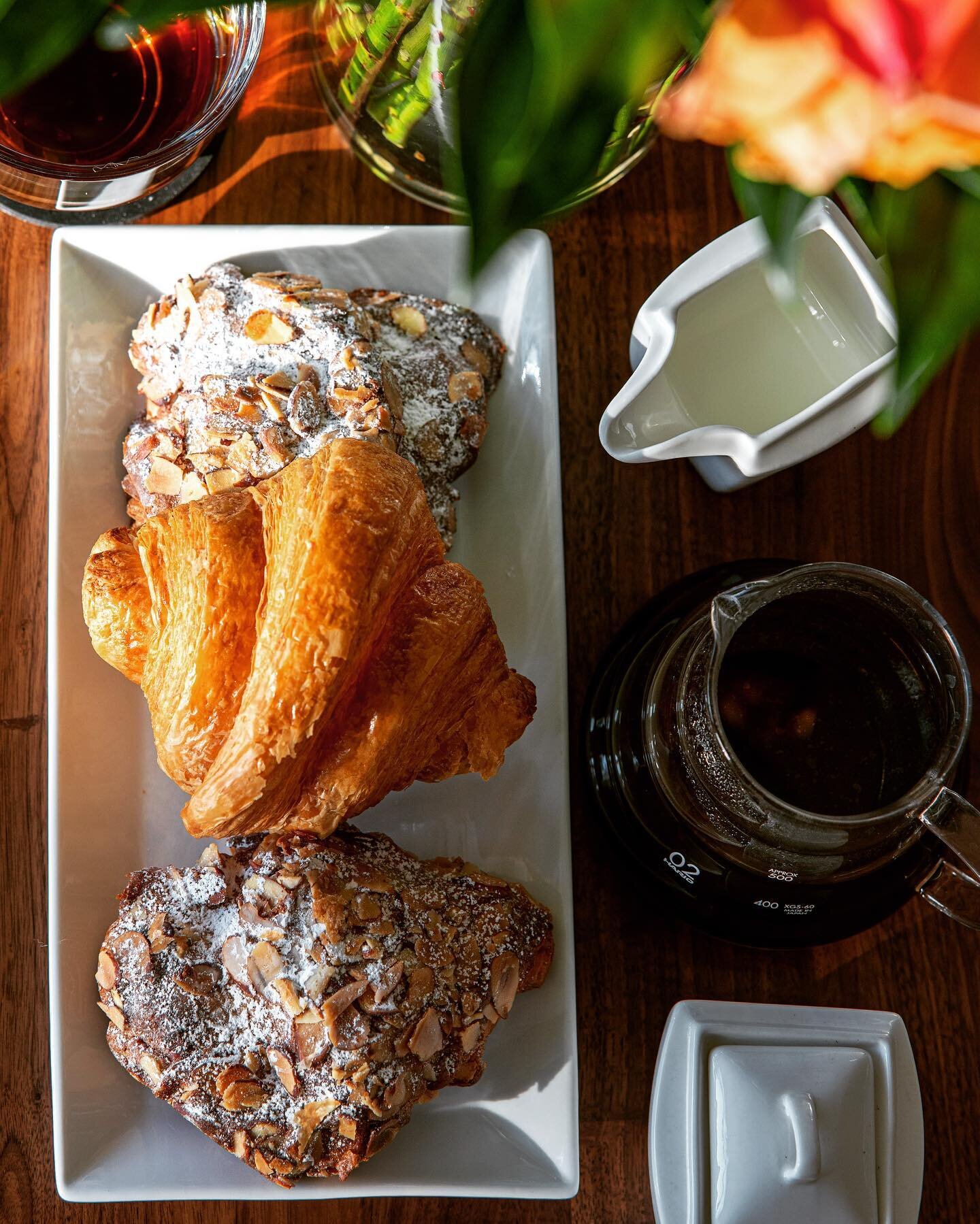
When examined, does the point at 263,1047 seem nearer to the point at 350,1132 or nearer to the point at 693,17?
the point at 350,1132

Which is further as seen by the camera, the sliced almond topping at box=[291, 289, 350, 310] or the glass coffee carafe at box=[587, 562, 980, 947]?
the sliced almond topping at box=[291, 289, 350, 310]

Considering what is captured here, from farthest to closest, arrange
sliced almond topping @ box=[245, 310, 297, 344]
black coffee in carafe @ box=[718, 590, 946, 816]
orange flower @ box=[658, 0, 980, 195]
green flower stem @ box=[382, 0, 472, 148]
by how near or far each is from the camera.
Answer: sliced almond topping @ box=[245, 310, 297, 344], black coffee in carafe @ box=[718, 590, 946, 816], green flower stem @ box=[382, 0, 472, 148], orange flower @ box=[658, 0, 980, 195]

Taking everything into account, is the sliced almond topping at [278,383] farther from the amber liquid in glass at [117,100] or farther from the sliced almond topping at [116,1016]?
the sliced almond topping at [116,1016]

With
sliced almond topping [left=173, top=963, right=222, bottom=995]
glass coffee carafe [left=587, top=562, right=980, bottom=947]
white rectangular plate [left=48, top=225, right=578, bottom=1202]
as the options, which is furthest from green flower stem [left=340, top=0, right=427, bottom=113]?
sliced almond topping [left=173, top=963, right=222, bottom=995]

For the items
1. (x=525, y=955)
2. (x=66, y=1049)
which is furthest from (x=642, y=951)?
(x=66, y=1049)

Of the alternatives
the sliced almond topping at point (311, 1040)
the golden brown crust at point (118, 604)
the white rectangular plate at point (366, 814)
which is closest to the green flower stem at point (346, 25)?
the white rectangular plate at point (366, 814)

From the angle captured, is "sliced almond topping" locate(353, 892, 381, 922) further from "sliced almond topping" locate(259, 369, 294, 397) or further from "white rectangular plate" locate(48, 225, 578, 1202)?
"sliced almond topping" locate(259, 369, 294, 397)

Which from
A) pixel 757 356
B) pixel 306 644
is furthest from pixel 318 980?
pixel 757 356

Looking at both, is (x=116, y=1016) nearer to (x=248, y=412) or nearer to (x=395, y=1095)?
(x=395, y=1095)
